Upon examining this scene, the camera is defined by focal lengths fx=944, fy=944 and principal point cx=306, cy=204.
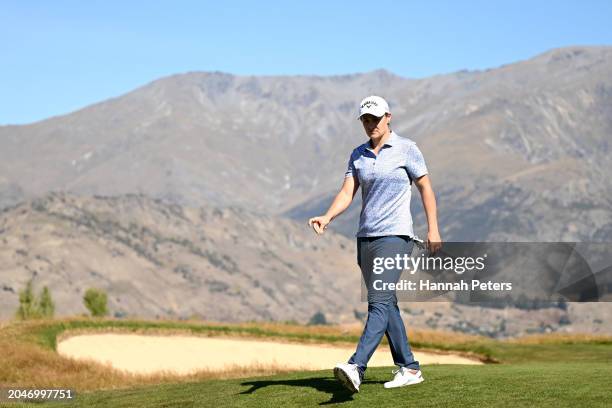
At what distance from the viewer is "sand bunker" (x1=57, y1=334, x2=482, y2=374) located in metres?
30.0

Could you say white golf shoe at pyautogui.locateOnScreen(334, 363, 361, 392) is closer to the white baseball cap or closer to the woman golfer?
the woman golfer

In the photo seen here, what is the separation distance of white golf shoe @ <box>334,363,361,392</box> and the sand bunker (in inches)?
621

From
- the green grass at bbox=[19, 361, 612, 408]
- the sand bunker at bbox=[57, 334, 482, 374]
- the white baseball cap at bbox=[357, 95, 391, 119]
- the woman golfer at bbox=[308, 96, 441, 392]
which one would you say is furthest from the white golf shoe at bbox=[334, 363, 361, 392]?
the sand bunker at bbox=[57, 334, 482, 374]

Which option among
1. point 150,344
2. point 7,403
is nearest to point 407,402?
point 7,403

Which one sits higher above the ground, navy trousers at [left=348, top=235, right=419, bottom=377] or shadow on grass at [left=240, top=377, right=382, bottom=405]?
navy trousers at [left=348, top=235, right=419, bottom=377]

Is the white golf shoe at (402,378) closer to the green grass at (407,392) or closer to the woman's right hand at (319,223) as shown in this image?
the green grass at (407,392)

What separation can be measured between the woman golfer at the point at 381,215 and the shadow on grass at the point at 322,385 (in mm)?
714

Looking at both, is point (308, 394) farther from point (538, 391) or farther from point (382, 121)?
point (382, 121)

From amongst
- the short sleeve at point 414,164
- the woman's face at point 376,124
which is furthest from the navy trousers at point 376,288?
the woman's face at point 376,124

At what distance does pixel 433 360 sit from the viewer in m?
29.8

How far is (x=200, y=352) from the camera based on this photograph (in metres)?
33.0

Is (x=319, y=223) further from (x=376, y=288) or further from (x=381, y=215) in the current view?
(x=376, y=288)

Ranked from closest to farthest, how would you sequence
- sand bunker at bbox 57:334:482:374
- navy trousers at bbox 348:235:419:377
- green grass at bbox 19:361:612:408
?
green grass at bbox 19:361:612:408
navy trousers at bbox 348:235:419:377
sand bunker at bbox 57:334:482:374

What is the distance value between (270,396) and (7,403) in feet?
15.8
